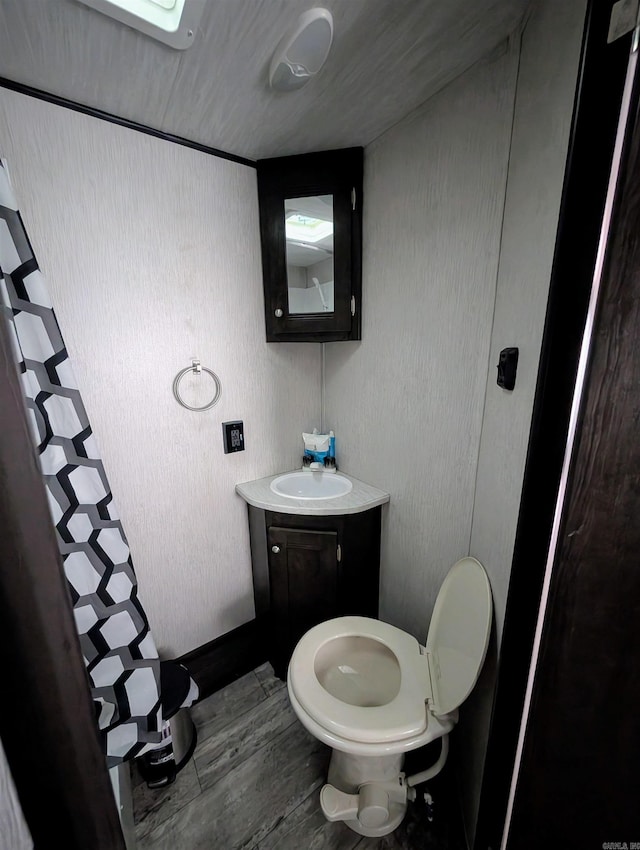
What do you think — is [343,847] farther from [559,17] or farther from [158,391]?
[559,17]

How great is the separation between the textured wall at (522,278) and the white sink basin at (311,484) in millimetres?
703

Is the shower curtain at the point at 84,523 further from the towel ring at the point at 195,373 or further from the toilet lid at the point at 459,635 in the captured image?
the toilet lid at the point at 459,635

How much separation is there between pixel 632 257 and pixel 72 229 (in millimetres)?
1477

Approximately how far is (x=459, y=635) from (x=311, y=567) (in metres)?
0.62

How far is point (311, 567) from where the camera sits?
137cm

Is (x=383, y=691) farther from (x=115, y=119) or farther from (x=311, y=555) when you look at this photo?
(x=115, y=119)

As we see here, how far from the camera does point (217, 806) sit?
42.9 inches

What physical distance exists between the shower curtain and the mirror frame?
2.74 feet

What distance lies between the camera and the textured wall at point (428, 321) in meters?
0.98

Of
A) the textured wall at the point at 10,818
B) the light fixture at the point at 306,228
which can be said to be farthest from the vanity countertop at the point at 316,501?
the light fixture at the point at 306,228

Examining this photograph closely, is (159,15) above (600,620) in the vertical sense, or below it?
above

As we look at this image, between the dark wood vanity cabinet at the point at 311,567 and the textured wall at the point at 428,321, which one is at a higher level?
the textured wall at the point at 428,321

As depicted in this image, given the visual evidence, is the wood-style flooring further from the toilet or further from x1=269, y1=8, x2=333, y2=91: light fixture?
x1=269, y1=8, x2=333, y2=91: light fixture

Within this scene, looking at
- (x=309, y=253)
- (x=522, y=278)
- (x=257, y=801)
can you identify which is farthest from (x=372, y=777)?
(x=309, y=253)
